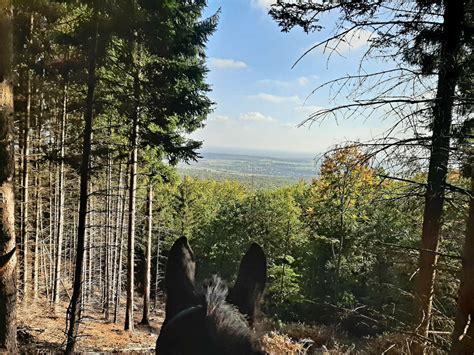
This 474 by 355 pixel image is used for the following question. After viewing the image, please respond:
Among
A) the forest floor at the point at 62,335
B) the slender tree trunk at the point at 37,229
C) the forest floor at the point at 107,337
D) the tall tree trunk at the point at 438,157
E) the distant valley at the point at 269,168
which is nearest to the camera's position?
the tall tree trunk at the point at 438,157

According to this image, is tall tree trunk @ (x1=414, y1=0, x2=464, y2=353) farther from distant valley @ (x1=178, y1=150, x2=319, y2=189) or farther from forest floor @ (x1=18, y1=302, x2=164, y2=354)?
forest floor @ (x1=18, y1=302, x2=164, y2=354)

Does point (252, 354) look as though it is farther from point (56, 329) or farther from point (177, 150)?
point (56, 329)

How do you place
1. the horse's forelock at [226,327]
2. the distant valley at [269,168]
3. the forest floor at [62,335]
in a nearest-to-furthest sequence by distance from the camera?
the horse's forelock at [226,327]
the distant valley at [269,168]
the forest floor at [62,335]

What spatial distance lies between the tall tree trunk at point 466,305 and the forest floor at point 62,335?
8831 millimetres

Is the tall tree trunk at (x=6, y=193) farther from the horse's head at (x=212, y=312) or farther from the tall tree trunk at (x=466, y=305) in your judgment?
the tall tree trunk at (x=466, y=305)

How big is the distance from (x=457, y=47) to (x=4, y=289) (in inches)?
211

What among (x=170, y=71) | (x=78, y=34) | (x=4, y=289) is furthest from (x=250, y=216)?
(x=4, y=289)

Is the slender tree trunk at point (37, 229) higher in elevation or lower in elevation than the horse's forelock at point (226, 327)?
lower

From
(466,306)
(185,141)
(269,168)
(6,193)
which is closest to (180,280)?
(466,306)

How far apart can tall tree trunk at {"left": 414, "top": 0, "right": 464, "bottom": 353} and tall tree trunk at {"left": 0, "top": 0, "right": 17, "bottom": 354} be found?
4117 millimetres

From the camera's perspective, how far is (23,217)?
11.5m

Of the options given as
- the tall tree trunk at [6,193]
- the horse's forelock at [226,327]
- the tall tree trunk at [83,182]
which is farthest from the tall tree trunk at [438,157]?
the tall tree trunk at [83,182]

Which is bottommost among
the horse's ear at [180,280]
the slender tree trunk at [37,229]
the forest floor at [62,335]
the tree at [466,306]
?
the forest floor at [62,335]

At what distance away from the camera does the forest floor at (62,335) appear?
33.3 ft
